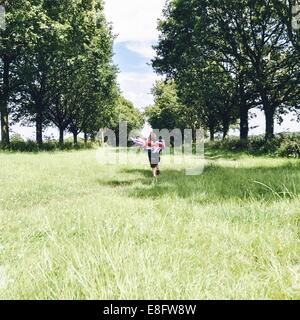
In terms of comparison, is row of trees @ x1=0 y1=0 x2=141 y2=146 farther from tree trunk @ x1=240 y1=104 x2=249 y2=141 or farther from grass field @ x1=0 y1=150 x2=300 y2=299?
grass field @ x1=0 y1=150 x2=300 y2=299

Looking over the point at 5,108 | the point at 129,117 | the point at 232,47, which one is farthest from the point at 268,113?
the point at 129,117

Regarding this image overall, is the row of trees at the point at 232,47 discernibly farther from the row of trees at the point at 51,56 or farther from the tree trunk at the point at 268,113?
the row of trees at the point at 51,56

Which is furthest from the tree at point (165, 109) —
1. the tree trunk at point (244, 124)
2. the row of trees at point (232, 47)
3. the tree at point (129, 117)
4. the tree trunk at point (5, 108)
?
the tree trunk at point (5, 108)

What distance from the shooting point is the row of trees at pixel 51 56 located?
2594cm

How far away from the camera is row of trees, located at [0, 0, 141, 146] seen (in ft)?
85.1

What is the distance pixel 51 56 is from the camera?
104 ft

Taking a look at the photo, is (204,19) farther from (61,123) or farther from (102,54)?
(61,123)

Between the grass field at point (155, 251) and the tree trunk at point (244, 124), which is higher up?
the tree trunk at point (244, 124)

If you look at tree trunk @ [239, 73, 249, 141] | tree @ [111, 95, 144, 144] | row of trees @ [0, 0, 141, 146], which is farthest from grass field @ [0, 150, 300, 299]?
tree @ [111, 95, 144, 144]

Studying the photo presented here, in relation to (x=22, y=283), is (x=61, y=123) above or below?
above

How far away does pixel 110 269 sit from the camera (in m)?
3.41

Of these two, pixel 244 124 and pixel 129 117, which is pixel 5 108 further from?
pixel 129 117
